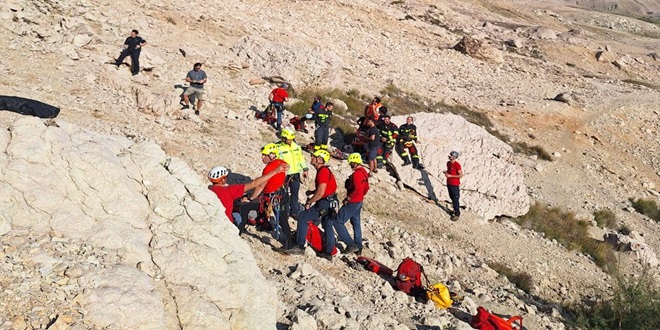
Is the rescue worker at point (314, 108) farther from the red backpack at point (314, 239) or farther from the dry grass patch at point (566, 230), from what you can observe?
the dry grass patch at point (566, 230)

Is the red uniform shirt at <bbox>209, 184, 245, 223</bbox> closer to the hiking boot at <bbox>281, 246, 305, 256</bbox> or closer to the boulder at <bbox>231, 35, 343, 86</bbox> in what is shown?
the hiking boot at <bbox>281, 246, 305, 256</bbox>

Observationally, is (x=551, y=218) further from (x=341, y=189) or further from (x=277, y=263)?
(x=277, y=263)

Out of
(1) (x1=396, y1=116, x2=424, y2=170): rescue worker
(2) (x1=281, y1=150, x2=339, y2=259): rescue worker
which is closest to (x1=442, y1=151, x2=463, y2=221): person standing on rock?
(1) (x1=396, y1=116, x2=424, y2=170): rescue worker

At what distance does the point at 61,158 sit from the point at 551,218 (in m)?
12.6

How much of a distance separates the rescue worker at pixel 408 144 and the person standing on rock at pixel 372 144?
0.97 metres

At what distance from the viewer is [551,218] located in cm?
1438

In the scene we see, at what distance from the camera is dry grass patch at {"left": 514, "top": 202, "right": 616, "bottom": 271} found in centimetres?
1304

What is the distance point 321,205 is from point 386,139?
538cm

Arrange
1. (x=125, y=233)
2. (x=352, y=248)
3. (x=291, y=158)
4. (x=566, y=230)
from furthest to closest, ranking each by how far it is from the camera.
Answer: (x=566, y=230), (x=352, y=248), (x=291, y=158), (x=125, y=233)

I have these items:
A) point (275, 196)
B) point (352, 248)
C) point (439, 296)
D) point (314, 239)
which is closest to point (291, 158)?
point (275, 196)

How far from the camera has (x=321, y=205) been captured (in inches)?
332

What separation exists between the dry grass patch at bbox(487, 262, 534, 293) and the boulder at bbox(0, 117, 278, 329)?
22.0 ft

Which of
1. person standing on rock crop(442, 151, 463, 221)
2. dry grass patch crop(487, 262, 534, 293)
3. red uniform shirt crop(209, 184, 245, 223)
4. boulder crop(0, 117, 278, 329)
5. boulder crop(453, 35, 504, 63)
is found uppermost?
boulder crop(0, 117, 278, 329)

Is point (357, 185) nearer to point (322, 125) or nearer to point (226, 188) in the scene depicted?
point (226, 188)
